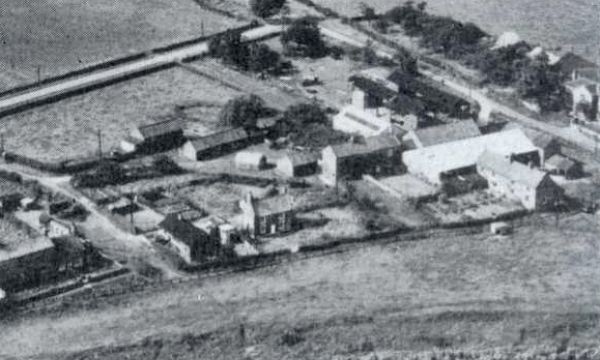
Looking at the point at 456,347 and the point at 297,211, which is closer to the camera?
the point at 456,347

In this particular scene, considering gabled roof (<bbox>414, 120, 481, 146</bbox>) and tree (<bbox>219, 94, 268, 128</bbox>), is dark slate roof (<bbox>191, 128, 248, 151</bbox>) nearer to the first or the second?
tree (<bbox>219, 94, 268, 128</bbox>)

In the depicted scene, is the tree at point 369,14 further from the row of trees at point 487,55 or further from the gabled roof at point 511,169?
the gabled roof at point 511,169

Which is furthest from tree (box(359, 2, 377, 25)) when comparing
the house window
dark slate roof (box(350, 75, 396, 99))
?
the house window

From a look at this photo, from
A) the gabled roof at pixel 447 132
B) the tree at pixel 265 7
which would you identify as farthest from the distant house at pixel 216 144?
the tree at pixel 265 7

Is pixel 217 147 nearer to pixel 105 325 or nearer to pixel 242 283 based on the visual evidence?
pixel 242 283

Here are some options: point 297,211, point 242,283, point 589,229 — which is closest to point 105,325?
point 242,283

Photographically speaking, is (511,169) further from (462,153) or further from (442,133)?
(442,133)
